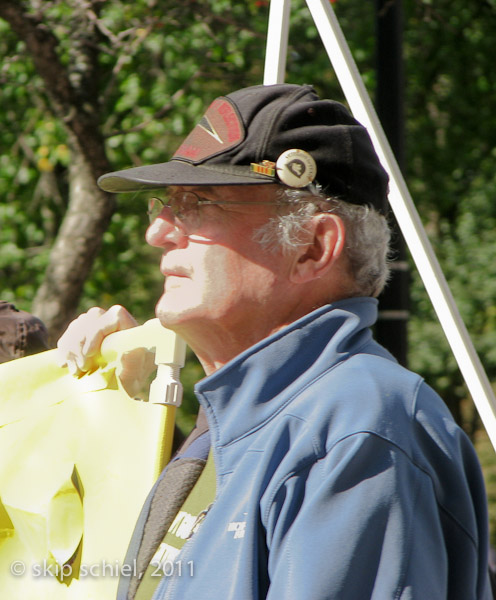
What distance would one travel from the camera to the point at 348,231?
1564 millimetres

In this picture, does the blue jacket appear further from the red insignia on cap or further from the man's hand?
the man's hand

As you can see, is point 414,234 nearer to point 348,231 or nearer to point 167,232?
point 348,231

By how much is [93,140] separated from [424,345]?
4402 millimetres

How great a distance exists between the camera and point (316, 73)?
22.2ft

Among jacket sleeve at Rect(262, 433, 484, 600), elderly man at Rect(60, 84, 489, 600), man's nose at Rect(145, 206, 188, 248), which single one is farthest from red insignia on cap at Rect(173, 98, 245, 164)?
jacket sleeve at Rect(262, 433, 484, 600)

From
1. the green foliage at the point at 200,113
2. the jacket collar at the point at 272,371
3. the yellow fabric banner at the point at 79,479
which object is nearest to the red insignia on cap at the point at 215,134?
the jacket collar at the point at 272,371

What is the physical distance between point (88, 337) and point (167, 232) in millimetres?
429

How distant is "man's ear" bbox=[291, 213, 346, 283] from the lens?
154 cm

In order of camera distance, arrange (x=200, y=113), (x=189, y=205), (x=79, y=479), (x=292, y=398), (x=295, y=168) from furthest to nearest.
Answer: (x=200, y=113) → (x=79, y=479) → (x=189, y=205) → (x=295, y=168) → (x=292, y=398)

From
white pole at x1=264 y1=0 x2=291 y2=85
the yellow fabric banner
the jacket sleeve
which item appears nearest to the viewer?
the jacket sleeve

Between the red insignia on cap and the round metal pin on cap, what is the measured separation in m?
0.09

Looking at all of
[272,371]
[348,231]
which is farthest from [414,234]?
[272,371]

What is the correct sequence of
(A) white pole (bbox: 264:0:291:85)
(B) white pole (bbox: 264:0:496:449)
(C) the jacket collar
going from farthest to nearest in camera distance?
(A) white pole (bbox: 264:0:291:85)
(B) white pole (bbox: 264:0:496:449)
(C) the jacket collar

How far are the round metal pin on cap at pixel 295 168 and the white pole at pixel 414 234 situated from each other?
59 cm
